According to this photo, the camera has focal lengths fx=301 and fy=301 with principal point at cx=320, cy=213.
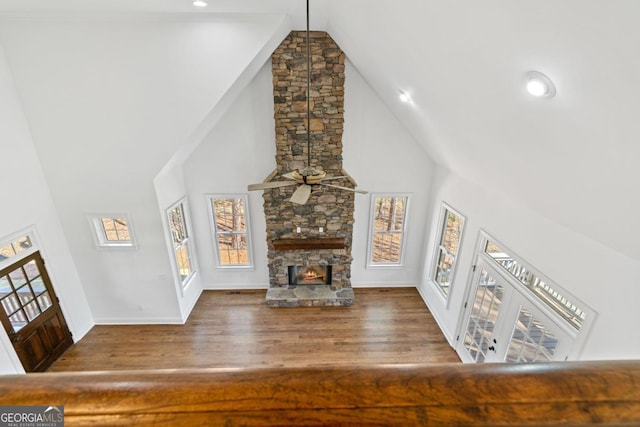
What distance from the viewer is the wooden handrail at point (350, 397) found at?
384 millimetres

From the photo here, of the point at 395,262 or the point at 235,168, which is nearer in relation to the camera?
the point at 235,168

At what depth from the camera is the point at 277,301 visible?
6.19 meters

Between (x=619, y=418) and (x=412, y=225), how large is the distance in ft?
20.6

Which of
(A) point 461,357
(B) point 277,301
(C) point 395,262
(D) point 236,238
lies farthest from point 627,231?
(D) point 236,238

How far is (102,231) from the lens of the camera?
5.21m

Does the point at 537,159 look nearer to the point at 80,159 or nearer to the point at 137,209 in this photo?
the point at 137,209

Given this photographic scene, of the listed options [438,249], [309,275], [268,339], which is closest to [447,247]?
[438,249]

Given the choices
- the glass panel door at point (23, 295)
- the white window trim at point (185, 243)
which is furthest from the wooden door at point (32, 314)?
the white window trim at point (185, 243)

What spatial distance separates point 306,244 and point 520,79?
15.3 ft

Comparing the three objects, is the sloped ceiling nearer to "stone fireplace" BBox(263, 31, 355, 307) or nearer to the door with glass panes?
"stone fireplace" BBox(263, 31, 355, 307)

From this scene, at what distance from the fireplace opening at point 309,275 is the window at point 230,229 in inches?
39.2

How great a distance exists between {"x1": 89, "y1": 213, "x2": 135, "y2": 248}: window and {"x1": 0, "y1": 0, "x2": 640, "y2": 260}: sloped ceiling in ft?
9.52

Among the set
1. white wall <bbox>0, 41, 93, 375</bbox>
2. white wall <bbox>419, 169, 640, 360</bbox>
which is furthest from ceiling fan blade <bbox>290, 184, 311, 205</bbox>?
white wall <bbox>0, 41, 93, 375</bbox>

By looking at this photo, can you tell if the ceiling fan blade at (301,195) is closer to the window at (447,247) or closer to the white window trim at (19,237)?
the window at (447,247)
